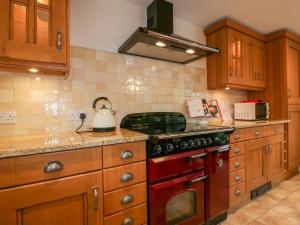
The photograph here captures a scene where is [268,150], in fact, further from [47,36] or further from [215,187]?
[47,36]

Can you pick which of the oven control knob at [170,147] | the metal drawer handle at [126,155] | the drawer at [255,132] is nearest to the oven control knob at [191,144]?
the oven control knob at [170,147]

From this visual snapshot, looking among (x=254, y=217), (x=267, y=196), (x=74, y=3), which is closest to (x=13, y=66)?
(x=74, y=3)

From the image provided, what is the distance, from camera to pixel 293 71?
9.00 feet

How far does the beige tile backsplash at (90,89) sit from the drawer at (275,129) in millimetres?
1036

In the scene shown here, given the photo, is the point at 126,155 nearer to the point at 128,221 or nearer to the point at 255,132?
the point at 128,221

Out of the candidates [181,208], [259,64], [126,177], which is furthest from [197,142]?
Result: [259,64]

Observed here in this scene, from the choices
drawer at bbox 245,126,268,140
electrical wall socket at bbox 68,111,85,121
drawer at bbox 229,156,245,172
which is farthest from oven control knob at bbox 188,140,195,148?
electrical wall socket at bbox 68,111,85,121

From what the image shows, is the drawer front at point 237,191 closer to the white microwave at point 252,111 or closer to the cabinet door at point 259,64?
the white microwave at point 252,111

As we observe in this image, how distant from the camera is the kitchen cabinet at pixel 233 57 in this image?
7.34 ft

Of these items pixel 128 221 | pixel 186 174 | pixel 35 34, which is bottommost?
pixel 128 221

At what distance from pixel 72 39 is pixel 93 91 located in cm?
49

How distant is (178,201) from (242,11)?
7.22 feet

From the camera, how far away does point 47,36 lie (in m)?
1.17

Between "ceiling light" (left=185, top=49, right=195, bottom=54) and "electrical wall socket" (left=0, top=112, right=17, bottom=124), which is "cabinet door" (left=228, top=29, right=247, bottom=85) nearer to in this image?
"ceiling light" (left=185, top=49, right=195, bottom=54)
